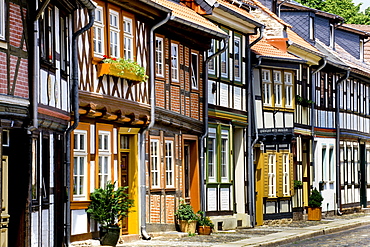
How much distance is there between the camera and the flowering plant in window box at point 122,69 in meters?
20.2

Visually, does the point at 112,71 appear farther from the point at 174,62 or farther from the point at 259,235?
the point at 259,235

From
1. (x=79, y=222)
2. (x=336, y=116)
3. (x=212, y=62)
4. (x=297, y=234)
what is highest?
(x=212, y=62)

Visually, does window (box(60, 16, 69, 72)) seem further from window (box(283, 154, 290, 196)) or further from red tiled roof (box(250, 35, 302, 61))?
window (box(283, 154, 290, 196))

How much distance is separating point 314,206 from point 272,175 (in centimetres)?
317

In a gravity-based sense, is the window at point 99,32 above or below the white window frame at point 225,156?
above

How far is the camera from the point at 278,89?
33281 mm

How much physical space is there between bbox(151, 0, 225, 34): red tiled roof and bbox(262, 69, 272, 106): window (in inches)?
226

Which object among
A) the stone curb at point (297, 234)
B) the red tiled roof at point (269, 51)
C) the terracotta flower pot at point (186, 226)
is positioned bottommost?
the stone curb at point (297, 234)

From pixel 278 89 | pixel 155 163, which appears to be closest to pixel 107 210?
pixel 155 163

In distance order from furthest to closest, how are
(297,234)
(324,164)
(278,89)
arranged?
(324,164)
(278,89)
(297,234)

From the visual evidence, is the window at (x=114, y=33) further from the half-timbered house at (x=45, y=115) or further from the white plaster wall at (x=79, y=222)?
the white plaster wall at (x=79, y=222)

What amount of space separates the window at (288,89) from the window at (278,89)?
0.38 m

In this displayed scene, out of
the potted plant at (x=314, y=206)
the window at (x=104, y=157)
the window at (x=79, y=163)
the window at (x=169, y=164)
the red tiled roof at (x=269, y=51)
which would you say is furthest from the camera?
the potted plant at (x=314, y=206)

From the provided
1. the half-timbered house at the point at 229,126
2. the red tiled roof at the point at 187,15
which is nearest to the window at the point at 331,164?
the half-timbered house at the point at 229,126
